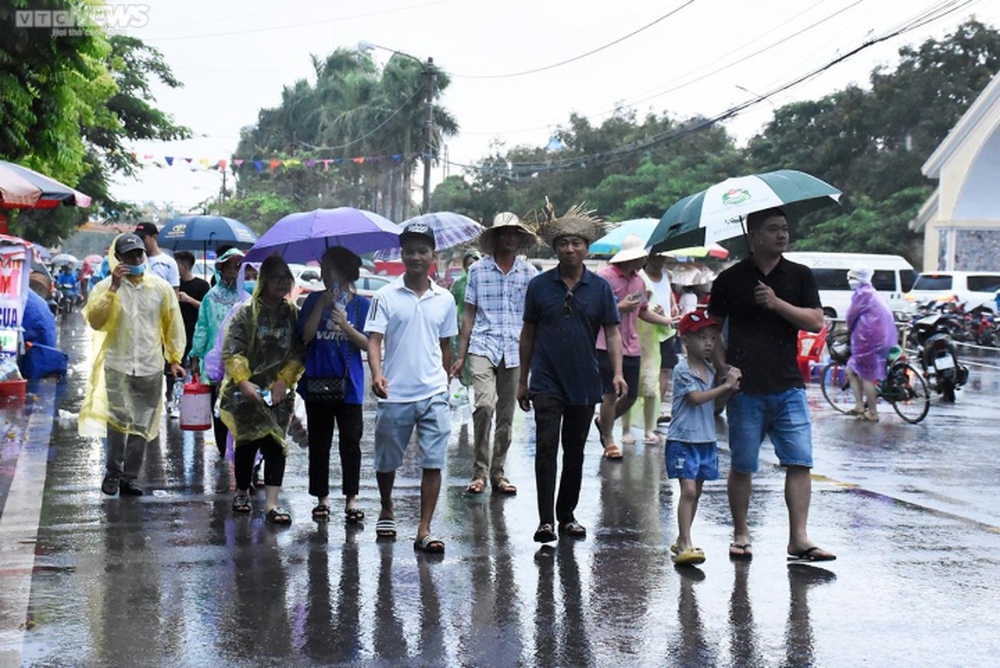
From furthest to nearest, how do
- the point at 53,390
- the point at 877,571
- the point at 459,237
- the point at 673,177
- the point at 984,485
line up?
the point at 673,177
the point at 53,390
the point at 459,237
the point at 984,485
the point at 877,571

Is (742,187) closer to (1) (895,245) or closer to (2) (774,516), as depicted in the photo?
(2) (774,516)

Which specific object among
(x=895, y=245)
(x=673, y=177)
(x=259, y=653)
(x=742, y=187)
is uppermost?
(x=673, y=177)

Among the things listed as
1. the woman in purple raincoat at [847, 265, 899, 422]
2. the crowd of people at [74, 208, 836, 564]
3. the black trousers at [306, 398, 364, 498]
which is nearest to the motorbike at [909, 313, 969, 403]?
the woman in purple raincoat at [847, 265, 899, 422]

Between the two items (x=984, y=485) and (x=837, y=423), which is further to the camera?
(x=837, y=423)

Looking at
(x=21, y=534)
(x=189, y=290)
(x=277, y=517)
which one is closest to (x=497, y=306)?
(x=277, y=517)

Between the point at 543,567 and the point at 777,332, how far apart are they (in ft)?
5.91

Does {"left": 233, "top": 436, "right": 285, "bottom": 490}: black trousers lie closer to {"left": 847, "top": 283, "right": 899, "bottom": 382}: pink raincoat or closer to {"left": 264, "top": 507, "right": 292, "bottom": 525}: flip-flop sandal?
{"left": 264, "top": 507, "right": 292, "bottom": 525}: flip-flop sandal

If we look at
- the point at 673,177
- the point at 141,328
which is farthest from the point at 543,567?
the point at 673,177

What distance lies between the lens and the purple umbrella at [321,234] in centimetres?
858

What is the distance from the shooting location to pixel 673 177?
5125 centimetres

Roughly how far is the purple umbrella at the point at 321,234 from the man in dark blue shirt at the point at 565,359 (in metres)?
1.33

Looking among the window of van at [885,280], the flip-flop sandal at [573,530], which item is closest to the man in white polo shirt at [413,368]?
the flip-flop sandal at [573,530]

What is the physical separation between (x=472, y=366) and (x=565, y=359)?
200 centimetres

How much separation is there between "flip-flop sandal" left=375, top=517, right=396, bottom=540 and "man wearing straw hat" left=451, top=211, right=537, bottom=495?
Result: 1518 mm
